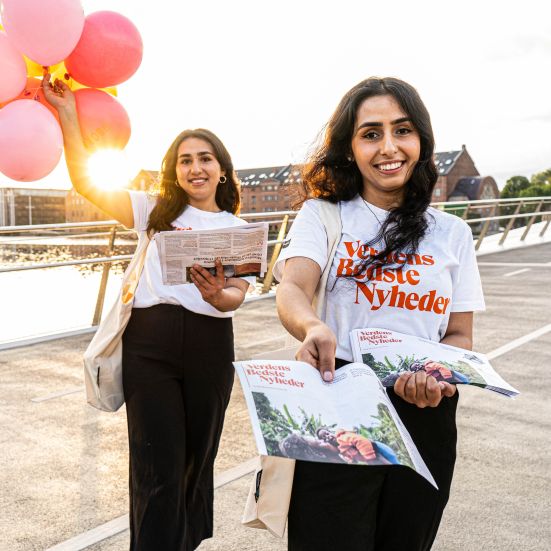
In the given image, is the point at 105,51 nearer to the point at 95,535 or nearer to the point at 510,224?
the point at 95,535

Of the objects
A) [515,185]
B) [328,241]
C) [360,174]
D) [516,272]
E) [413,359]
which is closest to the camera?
[413,359]

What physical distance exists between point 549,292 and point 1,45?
777 centimetres

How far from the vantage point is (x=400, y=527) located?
162 centimetres

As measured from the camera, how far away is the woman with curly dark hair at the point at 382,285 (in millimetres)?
1550

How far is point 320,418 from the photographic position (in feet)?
4.29

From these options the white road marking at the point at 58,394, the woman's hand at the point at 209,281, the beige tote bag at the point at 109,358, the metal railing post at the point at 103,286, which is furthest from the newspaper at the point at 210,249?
the metal railing post at the point at 103,286

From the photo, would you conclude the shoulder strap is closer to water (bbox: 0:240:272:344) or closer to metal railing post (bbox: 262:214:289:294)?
water (bbox: 0:240:272:344)

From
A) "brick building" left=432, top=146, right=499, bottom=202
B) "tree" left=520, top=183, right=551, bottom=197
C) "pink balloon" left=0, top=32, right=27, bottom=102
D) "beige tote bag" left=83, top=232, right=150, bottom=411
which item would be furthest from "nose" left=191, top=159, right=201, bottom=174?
"tree" left=520, top=183, right=551, bottom=197

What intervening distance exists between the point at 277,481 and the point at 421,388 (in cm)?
38

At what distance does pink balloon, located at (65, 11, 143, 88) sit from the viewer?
2.71 meters

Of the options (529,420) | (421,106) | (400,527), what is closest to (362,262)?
(421,106)

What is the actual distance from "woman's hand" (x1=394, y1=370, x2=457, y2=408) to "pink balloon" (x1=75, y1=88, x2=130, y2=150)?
1.72m

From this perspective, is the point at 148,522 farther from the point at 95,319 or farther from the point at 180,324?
the point at 95,319

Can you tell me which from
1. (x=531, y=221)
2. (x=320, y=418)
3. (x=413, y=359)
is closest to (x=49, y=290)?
(x=413, y=359)
